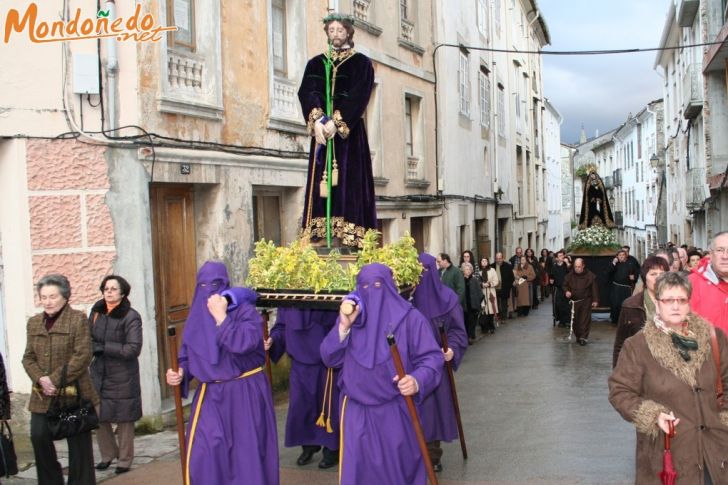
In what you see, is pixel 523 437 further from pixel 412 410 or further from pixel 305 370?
pixel 412 410

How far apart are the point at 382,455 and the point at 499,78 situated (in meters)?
26.2

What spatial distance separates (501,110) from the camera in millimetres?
30688

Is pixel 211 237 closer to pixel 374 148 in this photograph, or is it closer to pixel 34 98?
pixel 34 98

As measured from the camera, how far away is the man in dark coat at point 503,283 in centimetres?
2105

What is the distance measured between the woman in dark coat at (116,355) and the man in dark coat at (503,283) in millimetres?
13892

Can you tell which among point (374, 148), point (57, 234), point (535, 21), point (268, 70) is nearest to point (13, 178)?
point (57, 234)

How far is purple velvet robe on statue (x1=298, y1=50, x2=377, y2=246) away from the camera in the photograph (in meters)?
7.73

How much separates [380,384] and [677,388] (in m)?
1.83

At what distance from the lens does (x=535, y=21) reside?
39.2 m

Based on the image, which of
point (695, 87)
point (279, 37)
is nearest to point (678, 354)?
point (279, 37)

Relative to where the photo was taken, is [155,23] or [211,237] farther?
[211,237]

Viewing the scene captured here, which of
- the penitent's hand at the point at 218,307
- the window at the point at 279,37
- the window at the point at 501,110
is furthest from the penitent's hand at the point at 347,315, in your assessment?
the window at the point at 501,110

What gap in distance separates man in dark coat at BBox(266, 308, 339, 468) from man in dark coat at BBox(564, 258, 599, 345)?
974 centimetres

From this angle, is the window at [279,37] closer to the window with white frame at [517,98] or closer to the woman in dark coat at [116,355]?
the woman in dark coat at [116,355]
